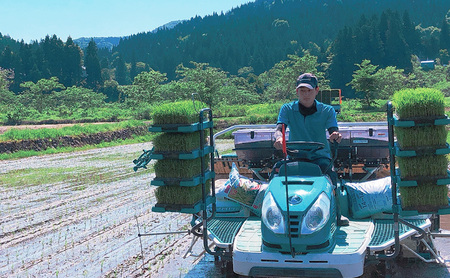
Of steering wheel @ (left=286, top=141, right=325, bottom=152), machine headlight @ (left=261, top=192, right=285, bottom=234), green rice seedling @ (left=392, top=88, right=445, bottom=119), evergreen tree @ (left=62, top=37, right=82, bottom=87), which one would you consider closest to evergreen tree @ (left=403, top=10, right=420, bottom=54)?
evergreen tree @ (left=62, top=37, right=82, bottom=87)

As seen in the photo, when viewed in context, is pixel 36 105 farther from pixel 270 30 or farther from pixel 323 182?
pixel 270 30

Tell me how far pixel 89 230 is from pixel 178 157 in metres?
4.27

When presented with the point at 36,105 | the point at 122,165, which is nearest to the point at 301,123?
the point at 122,165

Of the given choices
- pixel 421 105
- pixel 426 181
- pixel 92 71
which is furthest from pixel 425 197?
pixel 92 71

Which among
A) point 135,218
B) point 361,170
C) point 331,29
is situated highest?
point 331,29

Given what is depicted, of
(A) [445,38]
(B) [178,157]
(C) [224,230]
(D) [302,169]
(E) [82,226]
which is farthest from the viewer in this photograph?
(A) [445,38]

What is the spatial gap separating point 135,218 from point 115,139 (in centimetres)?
2394

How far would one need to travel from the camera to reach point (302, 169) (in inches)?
222

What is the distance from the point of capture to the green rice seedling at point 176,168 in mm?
5461

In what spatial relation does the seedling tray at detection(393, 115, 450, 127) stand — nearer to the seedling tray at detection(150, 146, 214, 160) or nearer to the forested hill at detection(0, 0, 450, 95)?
the seedling tray at detection(150, 146, 214, 160)

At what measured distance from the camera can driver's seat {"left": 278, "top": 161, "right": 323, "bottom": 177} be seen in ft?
18.4

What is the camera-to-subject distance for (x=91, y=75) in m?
120

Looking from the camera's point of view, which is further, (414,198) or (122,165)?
(122,165)

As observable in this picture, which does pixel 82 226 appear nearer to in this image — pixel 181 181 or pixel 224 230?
pixel 224 230
